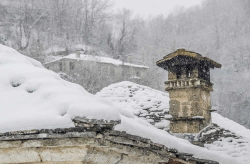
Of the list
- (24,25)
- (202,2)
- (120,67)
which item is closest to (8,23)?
(24,25)

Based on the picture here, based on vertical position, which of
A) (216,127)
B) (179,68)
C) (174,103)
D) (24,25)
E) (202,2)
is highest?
(202,2)

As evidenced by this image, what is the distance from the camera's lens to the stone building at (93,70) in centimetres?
2852

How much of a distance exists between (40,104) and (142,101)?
7.05m

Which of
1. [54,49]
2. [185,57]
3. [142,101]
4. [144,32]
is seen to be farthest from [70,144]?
[144,32]

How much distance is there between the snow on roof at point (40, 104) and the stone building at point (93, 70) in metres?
24.2

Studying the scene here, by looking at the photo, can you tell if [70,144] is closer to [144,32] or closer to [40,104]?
[40,104]

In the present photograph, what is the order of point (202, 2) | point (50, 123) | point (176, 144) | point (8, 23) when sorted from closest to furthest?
1. point (50, 123)
2. point (176, 144)
3. point (8, 23)
4. point (202, 2)

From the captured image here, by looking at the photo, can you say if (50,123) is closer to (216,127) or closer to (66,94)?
(66,94)

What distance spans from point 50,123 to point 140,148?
0.91 metres

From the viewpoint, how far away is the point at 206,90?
8.12 metres

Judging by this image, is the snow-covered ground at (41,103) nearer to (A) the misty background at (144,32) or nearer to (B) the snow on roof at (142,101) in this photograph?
(B) the snow on roof at (142,101)

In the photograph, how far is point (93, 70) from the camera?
2967 centimetres

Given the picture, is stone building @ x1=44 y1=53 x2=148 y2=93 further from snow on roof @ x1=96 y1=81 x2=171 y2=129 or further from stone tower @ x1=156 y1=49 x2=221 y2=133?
stone tower @ x1=156 y1=49 x2=221 y2=133

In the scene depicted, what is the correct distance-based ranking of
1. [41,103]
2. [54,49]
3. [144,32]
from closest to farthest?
Result: [41,103], [54,49], [144,32]
